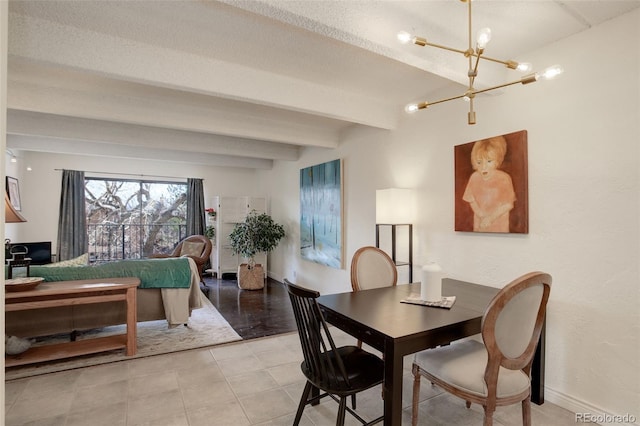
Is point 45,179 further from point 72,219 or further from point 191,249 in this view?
point 191,249

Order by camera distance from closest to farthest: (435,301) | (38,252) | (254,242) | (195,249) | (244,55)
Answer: (435,301), (244,55), (38,252), (254,242), (195,249)

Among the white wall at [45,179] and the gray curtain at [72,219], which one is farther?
the gray curtain at [72,219]

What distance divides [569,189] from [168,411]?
9.95ft

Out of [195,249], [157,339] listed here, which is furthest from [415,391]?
[195,249]

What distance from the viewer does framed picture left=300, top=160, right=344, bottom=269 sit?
4.50m

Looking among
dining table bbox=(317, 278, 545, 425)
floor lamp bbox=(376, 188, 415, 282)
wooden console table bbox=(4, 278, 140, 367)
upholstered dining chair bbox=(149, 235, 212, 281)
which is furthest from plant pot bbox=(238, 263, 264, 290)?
dining table bbox=(317, 278, 545, 425)

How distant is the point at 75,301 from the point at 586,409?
3858mm

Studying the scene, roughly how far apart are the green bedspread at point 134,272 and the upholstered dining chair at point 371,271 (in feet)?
6.34

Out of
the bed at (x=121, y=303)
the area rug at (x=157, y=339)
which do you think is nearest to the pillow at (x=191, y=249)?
the area rug at (x=157, y=339)

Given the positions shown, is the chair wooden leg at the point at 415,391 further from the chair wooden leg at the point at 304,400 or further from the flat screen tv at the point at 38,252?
the flat screen tv at the point at 38,252

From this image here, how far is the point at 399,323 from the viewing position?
5.63ft

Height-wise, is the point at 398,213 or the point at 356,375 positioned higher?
the point at 398,213

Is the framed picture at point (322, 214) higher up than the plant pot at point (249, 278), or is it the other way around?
the framed picture at point (322, 214)

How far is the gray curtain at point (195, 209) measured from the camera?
22.7 feet
